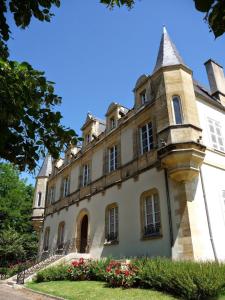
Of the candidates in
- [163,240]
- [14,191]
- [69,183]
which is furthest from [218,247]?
[14,191]

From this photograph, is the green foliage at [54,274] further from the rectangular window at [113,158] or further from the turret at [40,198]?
the turret at [40,198]

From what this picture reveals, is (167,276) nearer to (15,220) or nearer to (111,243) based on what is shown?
(111,243)

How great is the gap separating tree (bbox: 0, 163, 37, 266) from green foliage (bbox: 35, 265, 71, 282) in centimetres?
1777

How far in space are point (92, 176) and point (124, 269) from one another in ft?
30.1

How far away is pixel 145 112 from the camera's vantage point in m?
14.9

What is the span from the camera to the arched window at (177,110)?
494 inches

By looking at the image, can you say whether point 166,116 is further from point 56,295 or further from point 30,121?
point 30,121

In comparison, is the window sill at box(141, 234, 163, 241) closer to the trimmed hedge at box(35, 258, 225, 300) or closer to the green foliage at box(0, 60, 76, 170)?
the trimmed hedge at box(35, 258, 225, 300)

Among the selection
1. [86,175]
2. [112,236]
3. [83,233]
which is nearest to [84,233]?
[83,233]

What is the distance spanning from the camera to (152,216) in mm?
12383

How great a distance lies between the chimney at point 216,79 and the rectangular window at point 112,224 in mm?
9223

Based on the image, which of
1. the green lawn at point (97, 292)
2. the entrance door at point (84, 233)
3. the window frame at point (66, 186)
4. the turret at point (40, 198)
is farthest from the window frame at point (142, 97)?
the turret at point (40, 198)

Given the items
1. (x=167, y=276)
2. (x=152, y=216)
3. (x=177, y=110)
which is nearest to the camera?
(x=167, y=276)

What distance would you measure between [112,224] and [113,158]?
4040mm
